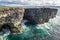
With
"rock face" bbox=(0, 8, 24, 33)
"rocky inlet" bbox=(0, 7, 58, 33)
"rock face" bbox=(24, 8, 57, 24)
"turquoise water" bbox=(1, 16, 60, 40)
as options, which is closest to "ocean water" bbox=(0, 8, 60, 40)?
"turquoise water" bbox=(1, 16, 60, 40)

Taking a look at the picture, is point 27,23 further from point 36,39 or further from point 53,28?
point 36,39

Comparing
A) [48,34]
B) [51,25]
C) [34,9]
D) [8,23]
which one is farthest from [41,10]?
[8,23]

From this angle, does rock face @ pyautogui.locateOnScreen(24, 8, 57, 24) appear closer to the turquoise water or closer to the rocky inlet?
the rocky inlet

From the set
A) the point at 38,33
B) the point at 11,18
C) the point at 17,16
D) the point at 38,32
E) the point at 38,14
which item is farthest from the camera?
the point at 38,14

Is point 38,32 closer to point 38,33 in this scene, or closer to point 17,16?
point 38,33

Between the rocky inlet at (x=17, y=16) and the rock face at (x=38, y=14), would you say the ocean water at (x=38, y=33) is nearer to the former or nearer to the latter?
the rock face at (x=38, y=14)

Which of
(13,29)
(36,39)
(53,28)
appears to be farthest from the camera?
(53,28)

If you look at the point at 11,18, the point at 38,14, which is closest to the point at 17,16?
the point at 11,18
